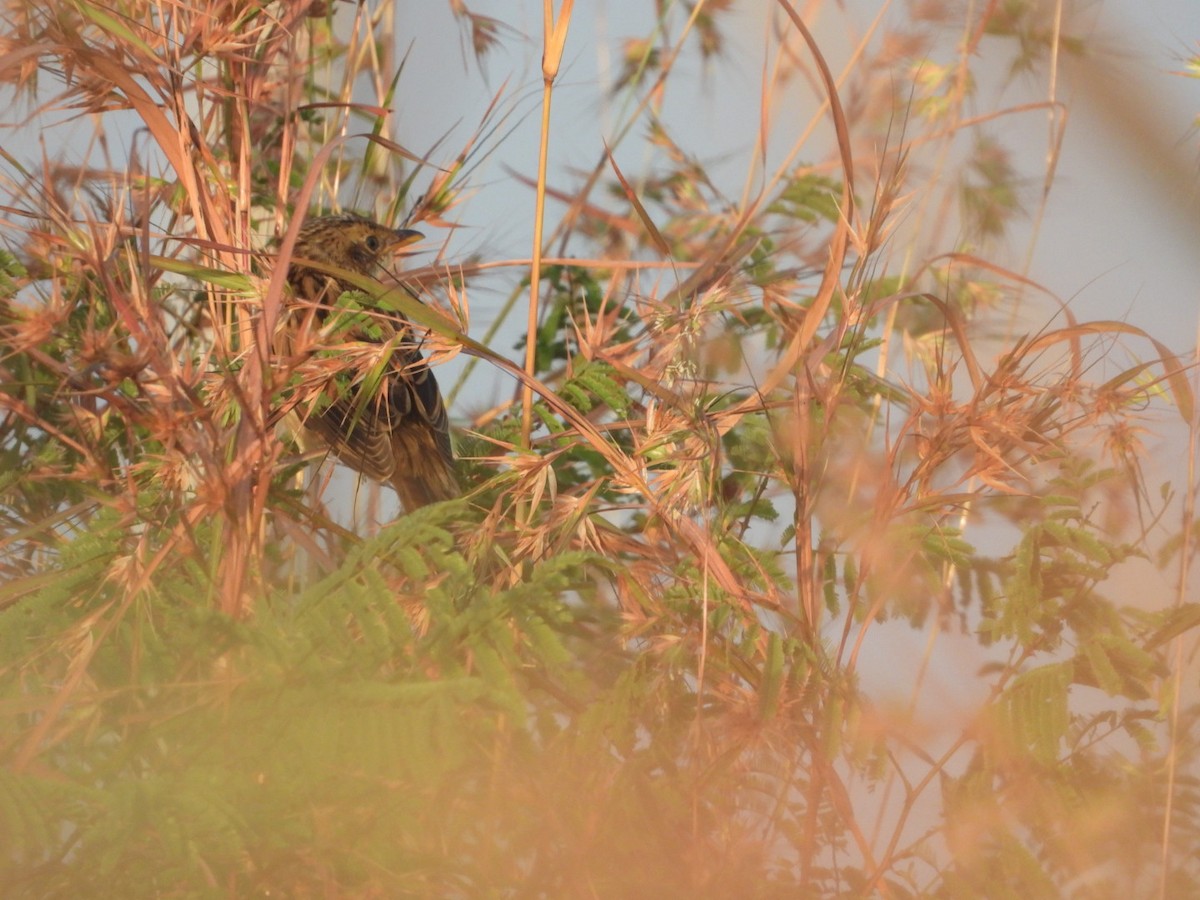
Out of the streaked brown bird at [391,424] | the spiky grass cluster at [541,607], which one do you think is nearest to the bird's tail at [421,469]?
the streaked brown bird at [391,424]

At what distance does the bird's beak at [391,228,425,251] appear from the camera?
2471 millimetres

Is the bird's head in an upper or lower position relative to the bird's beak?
upper

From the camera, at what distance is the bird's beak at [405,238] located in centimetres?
247

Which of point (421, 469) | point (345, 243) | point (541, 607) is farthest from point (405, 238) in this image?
point (541, 607)

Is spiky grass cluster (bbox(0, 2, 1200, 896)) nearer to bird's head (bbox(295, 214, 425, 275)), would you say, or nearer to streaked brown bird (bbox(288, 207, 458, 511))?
streaked brown bird (bbox(288, 207, 458, 511))

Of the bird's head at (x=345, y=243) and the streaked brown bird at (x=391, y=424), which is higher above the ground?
the bird's head at (x=345, y=243)

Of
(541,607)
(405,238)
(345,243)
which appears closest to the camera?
(541,607)

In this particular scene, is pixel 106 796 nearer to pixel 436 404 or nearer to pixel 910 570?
pixel 910 570

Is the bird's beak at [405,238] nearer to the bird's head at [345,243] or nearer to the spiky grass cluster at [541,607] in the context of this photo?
the bird's head at [345,243]

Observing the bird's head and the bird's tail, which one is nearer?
the bird's tail

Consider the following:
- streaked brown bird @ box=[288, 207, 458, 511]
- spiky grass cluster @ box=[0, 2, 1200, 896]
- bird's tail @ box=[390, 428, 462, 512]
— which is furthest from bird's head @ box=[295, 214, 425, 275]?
spiky grass cluster @ box=[0, 2, 1200, 896]

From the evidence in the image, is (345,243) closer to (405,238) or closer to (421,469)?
(405,238)

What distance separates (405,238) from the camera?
2600mm

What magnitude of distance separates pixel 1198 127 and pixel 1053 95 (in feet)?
2.24
